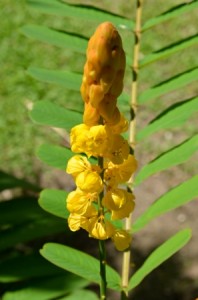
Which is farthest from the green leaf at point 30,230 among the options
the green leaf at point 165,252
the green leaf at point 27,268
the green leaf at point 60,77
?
the green leaf at point 165,252

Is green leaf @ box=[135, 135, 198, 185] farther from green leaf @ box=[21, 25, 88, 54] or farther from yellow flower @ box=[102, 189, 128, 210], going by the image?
yellow flower @ box=[102, 189, 128, 210]

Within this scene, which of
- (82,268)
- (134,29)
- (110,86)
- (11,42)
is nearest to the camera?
(110,86)

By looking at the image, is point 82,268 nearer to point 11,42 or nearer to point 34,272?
point 34,272

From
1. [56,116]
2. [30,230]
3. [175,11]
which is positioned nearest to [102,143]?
[56,116]

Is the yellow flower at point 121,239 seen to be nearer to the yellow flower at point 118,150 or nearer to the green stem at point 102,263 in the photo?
the green stem at point 102,263

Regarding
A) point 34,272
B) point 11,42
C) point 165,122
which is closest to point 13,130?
point 11,42

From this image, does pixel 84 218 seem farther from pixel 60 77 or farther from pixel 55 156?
pixel 60 77
